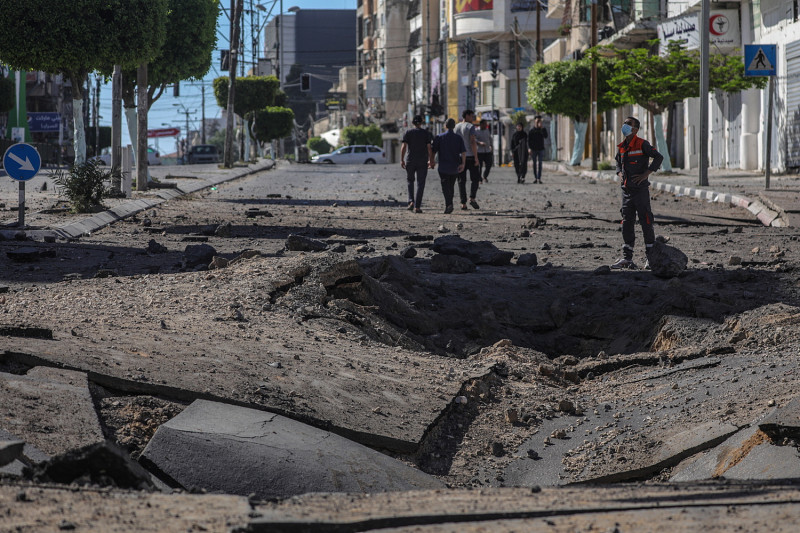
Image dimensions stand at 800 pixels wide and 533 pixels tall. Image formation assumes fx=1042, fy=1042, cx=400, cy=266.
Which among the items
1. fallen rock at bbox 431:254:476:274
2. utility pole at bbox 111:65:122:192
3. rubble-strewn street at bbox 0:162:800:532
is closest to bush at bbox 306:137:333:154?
utility pole at bbox 111:65:122:192

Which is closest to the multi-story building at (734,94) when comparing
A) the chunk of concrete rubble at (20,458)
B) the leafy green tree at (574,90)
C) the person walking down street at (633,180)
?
the leafy green tree at (574,90)

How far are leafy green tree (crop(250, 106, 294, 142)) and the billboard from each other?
2142 centimetres

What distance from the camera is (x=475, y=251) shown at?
1049cm

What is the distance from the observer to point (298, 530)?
2.99 m

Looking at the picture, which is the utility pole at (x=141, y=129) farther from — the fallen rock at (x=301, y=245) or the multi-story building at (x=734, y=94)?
the fallen rock at (x=301, y=245)

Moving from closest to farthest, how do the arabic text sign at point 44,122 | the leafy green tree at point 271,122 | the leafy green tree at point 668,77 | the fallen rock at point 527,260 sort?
the fallen rock at point 527,260, the leafy green tree at point 668,77, the arabic text sign at point 44,122, the leafy green tree at point 271,122

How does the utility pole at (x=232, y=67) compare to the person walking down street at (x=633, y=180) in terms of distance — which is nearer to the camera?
the person walking down street at (x=633, y=180)

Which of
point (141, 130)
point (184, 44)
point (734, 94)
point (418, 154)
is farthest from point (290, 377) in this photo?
point (734, 94)

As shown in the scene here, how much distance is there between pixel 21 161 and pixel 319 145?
11338cm

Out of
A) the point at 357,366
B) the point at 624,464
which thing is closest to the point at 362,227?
the point at 357,366

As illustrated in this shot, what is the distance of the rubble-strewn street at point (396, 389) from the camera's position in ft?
10.8

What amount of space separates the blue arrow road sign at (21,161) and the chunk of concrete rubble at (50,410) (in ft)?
28.4

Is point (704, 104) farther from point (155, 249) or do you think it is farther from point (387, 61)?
point (387, 61)

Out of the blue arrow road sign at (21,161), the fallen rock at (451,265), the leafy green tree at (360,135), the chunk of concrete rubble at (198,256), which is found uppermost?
the leafy green tree at (360,135)
